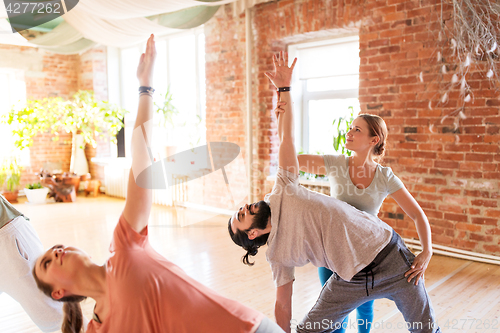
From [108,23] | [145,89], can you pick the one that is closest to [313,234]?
[145,89]

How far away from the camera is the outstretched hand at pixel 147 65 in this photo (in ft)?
4.03

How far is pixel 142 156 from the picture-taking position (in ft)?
3.95

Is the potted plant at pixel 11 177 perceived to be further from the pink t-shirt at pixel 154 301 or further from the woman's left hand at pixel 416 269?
the woman's left hand at pixel 416 269

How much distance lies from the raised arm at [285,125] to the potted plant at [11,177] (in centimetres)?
749

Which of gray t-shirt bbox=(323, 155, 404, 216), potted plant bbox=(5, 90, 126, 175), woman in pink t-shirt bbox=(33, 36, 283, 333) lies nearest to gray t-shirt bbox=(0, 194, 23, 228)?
woman in pink t-shirt bbox=(33, 36, 283, 333)

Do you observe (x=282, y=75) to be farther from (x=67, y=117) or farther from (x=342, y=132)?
(x=67, y=117)

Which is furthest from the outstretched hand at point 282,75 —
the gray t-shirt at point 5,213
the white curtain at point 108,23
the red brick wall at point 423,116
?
the white curtain at point 108,23

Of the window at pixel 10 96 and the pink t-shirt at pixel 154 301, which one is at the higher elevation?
the window at pixel 10 96

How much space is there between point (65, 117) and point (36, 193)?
145 cm

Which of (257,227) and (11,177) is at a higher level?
(257,227)

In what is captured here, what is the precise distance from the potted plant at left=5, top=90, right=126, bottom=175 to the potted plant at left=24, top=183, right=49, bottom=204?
29.1 inches

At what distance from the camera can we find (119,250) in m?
1.15

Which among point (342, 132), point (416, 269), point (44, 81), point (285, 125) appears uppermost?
point (44, 81)

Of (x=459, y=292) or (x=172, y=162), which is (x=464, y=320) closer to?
(x=459, y=292)
